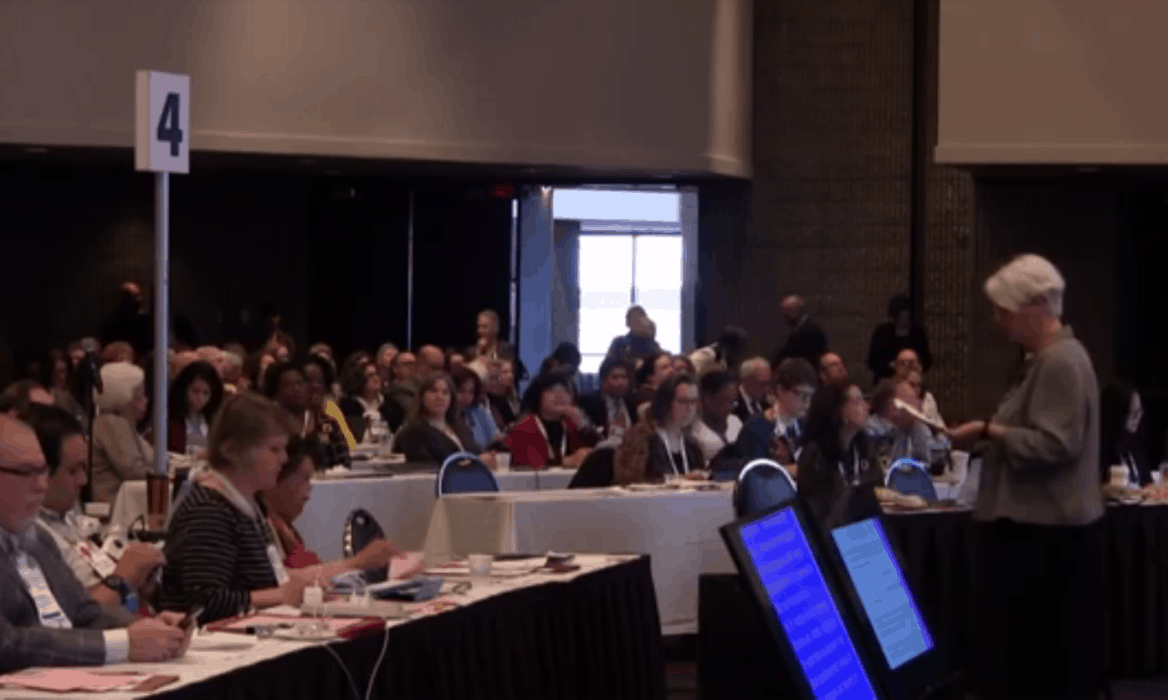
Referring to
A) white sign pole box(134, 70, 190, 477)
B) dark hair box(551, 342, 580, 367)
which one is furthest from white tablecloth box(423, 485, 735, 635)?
dark hair box(551, 342, 580, 367)

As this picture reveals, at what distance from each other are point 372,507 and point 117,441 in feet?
4.16

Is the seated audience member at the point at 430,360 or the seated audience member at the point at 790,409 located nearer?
the seated audience member at the point at 790,409

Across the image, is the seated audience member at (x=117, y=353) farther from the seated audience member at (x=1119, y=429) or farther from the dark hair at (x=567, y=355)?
the seated audience member at (x=1119, y=429)

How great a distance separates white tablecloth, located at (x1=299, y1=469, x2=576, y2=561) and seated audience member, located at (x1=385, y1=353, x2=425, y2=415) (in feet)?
8.89

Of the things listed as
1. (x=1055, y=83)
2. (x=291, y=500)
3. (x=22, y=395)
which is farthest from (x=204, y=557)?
(x=1055, y=83)

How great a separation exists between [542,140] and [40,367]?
4.82 meters

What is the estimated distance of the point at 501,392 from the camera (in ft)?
55.0

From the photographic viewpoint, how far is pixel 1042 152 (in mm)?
18984

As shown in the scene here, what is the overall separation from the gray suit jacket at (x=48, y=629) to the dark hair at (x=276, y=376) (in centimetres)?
671

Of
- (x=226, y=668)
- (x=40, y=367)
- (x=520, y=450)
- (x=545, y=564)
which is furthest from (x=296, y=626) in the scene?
(x=40, y=367)

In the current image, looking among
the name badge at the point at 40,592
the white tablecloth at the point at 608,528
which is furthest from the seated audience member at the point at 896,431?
the name badge at the point at 40,592

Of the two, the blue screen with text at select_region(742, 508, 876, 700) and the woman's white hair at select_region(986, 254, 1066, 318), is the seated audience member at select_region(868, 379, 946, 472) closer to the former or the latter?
the woman's white hair at select_region(986, 254, 1066, 318)

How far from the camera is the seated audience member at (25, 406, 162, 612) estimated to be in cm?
630

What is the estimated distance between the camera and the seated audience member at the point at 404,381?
15.7 m
